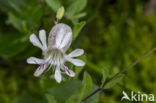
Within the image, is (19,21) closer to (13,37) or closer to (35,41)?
(13,37)

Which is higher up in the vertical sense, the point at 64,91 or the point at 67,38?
the point at 64,91

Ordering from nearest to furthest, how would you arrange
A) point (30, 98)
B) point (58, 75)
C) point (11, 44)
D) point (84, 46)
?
point (58, 75)
point (11, 44)
point (30, 98)
point (84, 46)

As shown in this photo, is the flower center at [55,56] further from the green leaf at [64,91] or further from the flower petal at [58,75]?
the green leaf at [64,91]

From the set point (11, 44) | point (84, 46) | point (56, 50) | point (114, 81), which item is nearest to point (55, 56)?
point (56, 50)

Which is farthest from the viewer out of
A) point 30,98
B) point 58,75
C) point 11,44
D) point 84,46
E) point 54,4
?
point 84,46

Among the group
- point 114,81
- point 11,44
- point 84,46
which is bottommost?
point 114,81

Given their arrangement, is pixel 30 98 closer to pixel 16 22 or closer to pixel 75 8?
pixel 16 22

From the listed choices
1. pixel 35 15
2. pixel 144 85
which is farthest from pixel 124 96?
pixel 144 85

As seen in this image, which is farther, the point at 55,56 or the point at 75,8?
the point at 75,8
